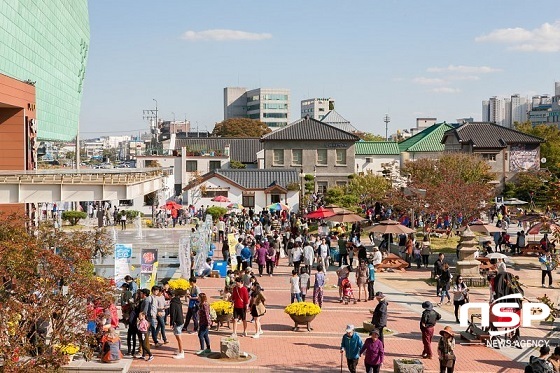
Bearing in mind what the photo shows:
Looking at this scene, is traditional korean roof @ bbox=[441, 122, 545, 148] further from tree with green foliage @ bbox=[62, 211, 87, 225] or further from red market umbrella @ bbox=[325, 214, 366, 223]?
tree with green foliage @ bbox=[62, 211, 87, 225]

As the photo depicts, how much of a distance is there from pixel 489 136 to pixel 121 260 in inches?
2244

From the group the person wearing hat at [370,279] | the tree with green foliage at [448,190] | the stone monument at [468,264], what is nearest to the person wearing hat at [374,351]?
the person wearing hat at [370,279]

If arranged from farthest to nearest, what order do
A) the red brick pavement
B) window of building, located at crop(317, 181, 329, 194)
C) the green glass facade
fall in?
window of building, located at crop(317, 181, 329, 194)
the green glass facade
the red brick pavement

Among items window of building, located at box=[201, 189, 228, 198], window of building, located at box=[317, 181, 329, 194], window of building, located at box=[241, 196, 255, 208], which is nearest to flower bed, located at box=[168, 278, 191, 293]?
window of building, located at box=[201, 189, 228, 198]

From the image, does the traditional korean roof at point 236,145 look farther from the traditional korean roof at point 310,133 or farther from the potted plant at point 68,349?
the potted plant at point 68,349

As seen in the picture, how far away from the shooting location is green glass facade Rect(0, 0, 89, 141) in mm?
64750

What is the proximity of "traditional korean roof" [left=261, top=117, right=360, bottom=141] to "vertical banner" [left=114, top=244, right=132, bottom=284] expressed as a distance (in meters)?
45.9

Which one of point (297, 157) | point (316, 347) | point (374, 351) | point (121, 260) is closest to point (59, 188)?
point (121, 260)

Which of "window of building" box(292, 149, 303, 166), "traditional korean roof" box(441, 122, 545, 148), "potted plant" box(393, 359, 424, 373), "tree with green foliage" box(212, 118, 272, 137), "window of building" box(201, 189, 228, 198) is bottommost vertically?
"potted plant" box(393, 359, 424, 373)

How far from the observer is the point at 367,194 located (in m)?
57.2

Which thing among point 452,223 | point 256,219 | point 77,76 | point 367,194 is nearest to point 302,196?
point 367,194

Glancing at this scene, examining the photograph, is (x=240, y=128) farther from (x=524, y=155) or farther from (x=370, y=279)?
(x=370, y=279)

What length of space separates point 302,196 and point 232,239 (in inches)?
1153

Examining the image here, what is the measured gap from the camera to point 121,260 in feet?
80.0
